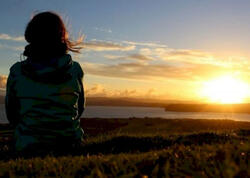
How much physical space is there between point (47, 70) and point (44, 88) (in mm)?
338

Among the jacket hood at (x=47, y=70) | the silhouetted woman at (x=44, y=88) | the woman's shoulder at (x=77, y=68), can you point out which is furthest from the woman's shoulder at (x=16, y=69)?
the woman's shoulder at (x=77, y=68)

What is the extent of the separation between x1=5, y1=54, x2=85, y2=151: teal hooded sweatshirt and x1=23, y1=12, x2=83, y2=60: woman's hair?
0.16 m

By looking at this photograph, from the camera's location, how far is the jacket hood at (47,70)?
21.7 feet

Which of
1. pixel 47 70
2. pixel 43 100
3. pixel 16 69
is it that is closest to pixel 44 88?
pixel 43 100

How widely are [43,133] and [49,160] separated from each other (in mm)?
1300

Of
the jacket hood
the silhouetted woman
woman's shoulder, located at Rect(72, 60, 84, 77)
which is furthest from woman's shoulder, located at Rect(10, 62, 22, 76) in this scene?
woman's shoulder, located at Rect(72, 60, 84, 77)

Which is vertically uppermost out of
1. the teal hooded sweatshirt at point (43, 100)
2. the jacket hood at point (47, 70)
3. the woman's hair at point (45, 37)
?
the woman's hair at point (45, 37)

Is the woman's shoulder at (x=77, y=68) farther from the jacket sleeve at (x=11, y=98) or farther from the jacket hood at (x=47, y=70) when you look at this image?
the jacket sleeve at (x=11, y=98)

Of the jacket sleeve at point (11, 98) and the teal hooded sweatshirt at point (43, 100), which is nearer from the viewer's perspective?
the teal hooded sweatshirt at point (43, 100)

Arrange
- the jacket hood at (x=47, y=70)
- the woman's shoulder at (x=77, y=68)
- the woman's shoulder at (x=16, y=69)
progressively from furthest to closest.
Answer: the woman's shoulder at (x=77, y=68)
the woman's shoulder at (x=16, y=69)
the jacket hood at (x=47, y=70)

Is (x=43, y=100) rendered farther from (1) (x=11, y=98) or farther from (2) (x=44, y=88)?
(1) (x=11, y=98)

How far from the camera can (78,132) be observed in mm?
7035

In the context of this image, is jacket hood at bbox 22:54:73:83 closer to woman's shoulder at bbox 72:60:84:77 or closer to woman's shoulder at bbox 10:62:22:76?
woman's shoulder at bbox 10:62:22:76

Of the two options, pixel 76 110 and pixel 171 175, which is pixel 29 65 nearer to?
pixel 76 110
